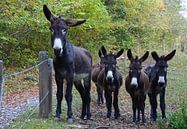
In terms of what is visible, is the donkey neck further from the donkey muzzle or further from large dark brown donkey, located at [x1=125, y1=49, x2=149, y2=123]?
the donkey muzzle

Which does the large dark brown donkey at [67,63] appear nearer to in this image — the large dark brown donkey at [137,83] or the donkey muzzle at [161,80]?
the large dark brown donkey at [137,83]

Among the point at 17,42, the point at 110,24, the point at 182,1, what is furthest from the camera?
the point at 182,1

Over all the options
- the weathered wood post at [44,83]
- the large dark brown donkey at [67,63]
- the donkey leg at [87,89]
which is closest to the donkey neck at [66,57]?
the large dark brown donkey at [67,63]

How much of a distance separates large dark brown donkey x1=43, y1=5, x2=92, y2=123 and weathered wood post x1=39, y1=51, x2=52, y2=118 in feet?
0.75

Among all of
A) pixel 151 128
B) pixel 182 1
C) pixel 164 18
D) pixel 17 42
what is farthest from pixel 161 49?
pixel 151 128

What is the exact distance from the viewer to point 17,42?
1557 centimetres

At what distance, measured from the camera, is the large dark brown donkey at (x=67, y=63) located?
20.8 ft

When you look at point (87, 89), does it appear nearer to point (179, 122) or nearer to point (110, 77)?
point (110, 77)

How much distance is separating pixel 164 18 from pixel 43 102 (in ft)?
63.1

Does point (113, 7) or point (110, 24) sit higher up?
point (113, 7)

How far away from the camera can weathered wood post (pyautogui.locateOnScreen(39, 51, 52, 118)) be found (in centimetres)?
707

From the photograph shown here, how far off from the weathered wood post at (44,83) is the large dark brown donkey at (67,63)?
0.23m

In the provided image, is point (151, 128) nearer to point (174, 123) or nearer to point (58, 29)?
point (174, 123)

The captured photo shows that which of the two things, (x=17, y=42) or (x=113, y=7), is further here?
(x=113, y=7)
